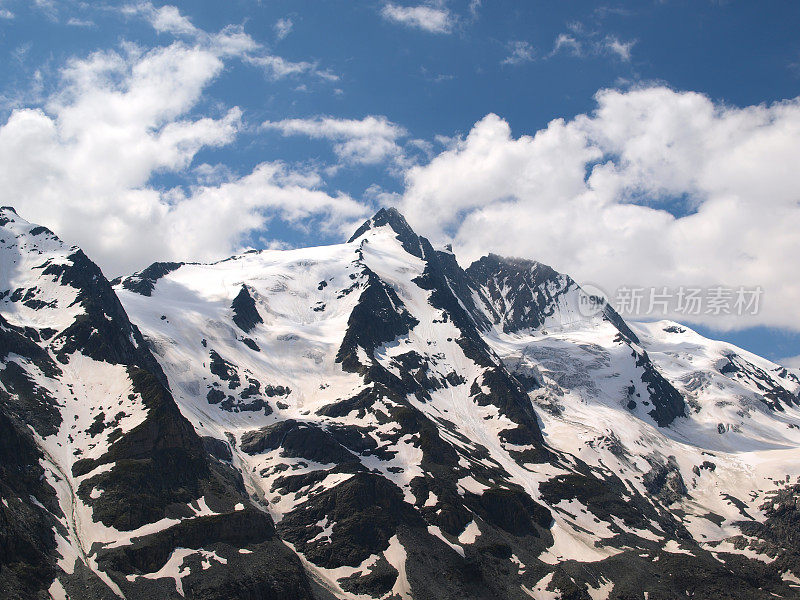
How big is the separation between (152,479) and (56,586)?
52.9m

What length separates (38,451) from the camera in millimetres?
181500

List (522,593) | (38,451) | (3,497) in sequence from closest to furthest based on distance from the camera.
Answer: (3,497) < (38,451) < (522,593)

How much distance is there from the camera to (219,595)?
154 m

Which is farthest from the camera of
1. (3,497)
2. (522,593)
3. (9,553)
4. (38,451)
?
(522,593)

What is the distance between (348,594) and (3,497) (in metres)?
86.9

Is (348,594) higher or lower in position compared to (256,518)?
lower

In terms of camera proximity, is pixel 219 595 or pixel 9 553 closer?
pixel 9 553

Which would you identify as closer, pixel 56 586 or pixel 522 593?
pixel 56 586

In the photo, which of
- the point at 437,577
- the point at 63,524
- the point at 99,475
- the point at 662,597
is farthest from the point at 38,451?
the point at 662,597

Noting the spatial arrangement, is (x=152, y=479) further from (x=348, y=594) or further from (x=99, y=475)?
(x=348, y=594)

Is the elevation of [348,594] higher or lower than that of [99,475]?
lower

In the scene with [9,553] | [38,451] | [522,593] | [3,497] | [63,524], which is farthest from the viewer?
[522,593]

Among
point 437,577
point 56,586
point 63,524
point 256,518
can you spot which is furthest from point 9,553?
point 437,577

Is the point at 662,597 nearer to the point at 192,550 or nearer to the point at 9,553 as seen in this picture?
the point at 192,550
